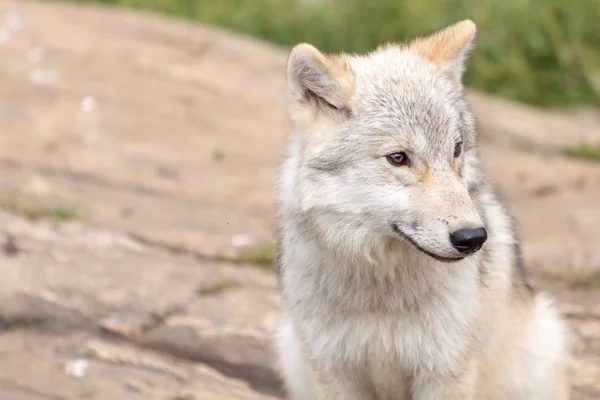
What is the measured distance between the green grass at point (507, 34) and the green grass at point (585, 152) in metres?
1.53

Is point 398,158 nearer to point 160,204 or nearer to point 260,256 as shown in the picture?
point 260,256

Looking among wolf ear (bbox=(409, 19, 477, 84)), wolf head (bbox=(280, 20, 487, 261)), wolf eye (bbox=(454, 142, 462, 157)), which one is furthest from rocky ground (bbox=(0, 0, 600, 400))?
wolf ear (bbox=(409, 19, 477, 84))

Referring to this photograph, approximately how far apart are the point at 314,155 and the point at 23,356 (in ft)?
7.96

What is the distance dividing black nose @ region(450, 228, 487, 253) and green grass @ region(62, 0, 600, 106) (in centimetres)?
726

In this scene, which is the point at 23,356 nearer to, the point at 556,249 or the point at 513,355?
the point at 513,355

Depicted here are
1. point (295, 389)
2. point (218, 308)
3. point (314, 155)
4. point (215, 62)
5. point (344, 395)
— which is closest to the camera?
point (314, 155)

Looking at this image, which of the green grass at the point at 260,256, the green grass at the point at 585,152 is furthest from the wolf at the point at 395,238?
the green grass at the point at 585,152

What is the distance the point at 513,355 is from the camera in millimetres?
4727

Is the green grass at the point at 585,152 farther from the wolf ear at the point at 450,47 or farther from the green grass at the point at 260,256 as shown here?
the wolf ear at the point at 450,47

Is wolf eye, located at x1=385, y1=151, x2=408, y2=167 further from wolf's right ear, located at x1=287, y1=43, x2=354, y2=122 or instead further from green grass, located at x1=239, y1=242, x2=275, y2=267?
green grass, located at x1=239, y1=242, x2=275, y2=267

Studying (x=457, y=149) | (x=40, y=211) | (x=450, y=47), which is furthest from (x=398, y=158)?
(x=40, y=211)

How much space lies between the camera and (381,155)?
13.3 feet

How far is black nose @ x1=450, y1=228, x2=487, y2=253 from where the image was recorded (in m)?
3.75

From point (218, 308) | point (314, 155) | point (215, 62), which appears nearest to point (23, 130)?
point (215, 62)
